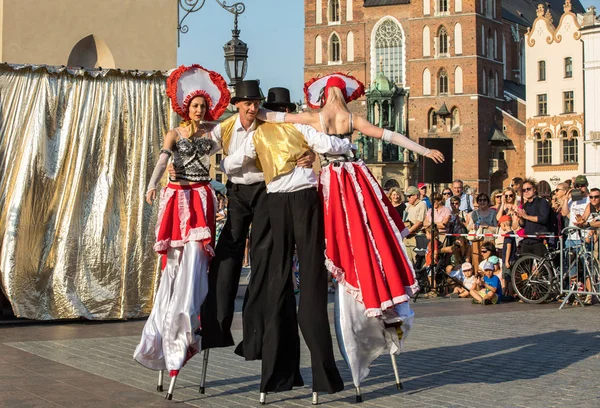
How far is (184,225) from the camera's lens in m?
7.50

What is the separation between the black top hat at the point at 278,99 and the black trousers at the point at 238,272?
695mm

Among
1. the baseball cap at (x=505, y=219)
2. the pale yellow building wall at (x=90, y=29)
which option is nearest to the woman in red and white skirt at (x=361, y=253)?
the pale yellow building wall at (x=90, y=29)

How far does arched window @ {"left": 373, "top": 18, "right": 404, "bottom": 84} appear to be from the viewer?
8619 cm

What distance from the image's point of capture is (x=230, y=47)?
1586cm

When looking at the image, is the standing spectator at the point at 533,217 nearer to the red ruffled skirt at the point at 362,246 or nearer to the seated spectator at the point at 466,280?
the seated spectator at the point at 466,280

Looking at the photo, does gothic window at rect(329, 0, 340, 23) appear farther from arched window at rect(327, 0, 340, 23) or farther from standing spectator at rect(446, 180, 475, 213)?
standing spectator at rect(446, 180, 475, 213)

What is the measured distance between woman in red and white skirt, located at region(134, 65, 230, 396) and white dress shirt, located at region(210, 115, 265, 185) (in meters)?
0.18

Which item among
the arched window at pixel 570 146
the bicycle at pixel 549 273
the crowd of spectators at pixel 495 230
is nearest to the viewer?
the bicycle at pixel 549 273

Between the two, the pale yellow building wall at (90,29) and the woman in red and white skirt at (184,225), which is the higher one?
the pale yellow building wall at (90,29)

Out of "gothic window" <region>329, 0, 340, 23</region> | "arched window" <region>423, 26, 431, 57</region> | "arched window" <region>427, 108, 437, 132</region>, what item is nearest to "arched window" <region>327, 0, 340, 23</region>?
"gothic window" <region>329, 0, 340, 23</region>

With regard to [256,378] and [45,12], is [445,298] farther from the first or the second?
[256,378]

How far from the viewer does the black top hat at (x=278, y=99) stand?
305 inches

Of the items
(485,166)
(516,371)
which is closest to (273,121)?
(516,371)

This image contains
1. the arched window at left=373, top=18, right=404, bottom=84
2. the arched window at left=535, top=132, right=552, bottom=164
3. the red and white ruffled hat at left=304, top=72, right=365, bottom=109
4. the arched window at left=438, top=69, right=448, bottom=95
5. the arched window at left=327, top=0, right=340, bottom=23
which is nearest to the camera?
the red and white ruffled hat at left=304, top=72, right=365, bottom=109
